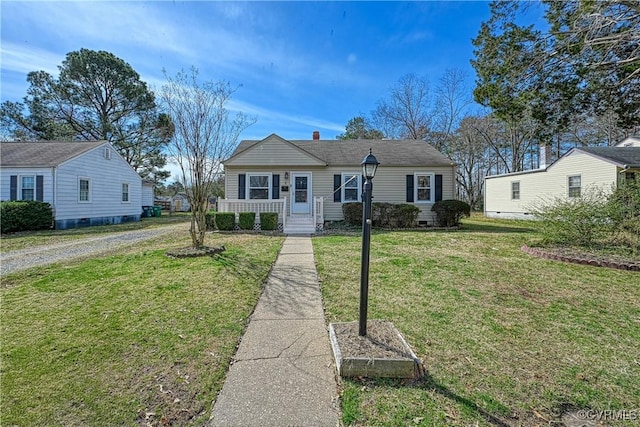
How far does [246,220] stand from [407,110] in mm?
22834

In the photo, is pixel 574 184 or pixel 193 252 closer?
pixel 193 252

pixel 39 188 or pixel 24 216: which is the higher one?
pixel 39 188

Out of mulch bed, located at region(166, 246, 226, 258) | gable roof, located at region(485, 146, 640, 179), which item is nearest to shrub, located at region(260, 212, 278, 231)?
mulch bed, located at region(166, 246, 226, 258)

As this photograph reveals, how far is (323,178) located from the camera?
13648 mm

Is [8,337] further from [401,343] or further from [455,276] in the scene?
[455,276]

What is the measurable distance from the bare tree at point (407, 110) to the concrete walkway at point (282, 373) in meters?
27.7

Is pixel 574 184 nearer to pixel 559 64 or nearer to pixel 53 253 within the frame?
pixel 559 64

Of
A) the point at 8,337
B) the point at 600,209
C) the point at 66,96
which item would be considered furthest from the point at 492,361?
the point at 66,96

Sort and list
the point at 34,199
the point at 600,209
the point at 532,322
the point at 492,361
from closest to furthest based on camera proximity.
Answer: the point at 492,361 < the point at 532,322 < the point at 600,209 < the point at 34,199

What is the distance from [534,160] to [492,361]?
A: 112 feet

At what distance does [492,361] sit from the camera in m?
2.56

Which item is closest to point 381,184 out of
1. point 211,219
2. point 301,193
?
point 301,193

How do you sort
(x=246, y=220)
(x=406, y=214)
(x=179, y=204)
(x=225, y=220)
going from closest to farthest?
(x=225, y=220)
(x=246, y=220)
(x=406, y=214)
(x=179, y=204)

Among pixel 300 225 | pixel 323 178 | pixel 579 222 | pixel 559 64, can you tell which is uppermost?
pixel 559 64
